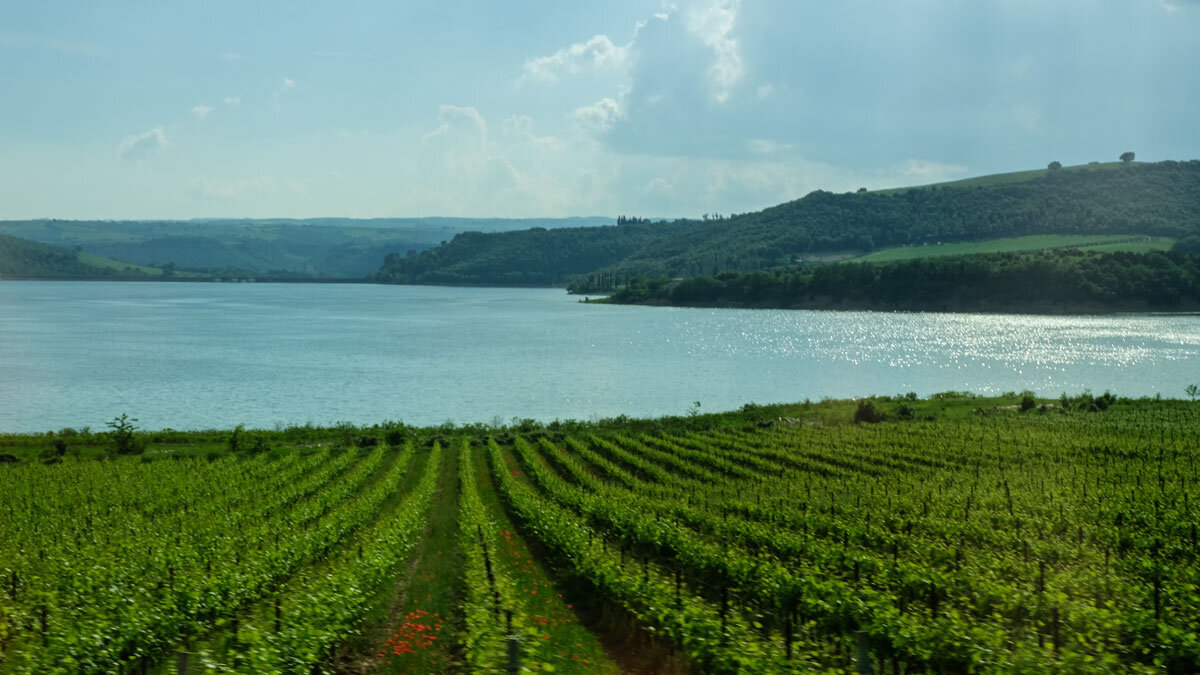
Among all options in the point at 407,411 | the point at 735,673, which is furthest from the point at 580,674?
the point at 407,411

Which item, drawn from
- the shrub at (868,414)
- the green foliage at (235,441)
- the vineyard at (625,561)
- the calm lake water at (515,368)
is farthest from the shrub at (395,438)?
the shrub at (868,414)

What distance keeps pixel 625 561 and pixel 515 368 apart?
92922mm

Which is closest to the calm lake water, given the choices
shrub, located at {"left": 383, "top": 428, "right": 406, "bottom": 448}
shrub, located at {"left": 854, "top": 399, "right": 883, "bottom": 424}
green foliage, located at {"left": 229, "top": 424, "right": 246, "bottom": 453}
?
shrub, located at {"left": 383, "top": 428, "right": 406, "bottom": 448}

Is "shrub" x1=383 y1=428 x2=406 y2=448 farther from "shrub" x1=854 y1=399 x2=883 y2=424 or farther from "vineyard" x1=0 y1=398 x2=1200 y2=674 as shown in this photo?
"shrub" x1=854 y1=399 x2=883 y2=424

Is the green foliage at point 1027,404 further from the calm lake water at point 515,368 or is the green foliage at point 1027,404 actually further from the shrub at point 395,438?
the shrub at point 395,438

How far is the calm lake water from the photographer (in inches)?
3425

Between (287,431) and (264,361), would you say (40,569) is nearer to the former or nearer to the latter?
(287,431)

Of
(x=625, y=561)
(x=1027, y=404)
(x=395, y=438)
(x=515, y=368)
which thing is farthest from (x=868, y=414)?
(x=515, y=368)

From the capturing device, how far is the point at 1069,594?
19.0m

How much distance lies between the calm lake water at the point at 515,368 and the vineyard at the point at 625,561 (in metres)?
38.9

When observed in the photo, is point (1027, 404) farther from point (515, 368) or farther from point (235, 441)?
point (515, 368)

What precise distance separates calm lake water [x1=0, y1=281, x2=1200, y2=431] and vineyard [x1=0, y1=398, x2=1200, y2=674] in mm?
38939

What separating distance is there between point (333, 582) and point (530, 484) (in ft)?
79.6

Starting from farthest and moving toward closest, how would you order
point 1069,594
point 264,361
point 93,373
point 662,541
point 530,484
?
point 264,361, point 93,373, point 530,484, point 662,541, point 1069,594
